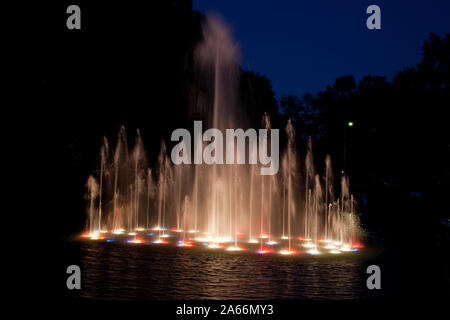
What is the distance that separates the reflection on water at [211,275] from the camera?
8484 millimetres

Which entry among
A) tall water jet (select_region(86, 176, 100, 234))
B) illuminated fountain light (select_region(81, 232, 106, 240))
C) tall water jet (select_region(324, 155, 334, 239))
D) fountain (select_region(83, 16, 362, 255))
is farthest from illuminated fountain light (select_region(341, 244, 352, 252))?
tall water jet (select_region(86, 176, 100, 234))

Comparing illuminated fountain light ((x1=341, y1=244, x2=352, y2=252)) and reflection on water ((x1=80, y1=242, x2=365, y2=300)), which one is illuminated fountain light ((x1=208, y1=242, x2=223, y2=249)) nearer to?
reflection on water ((x1=80, y1=242, x2=365, y2=300))

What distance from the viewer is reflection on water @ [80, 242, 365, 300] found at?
8484 millimetres

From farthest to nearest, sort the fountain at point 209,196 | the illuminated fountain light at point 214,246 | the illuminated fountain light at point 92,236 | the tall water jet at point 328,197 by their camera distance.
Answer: the tall water jet at point 328,197
the fountain at point 209,196
the illuminated fountain light at point 92,236
the illuminated fountain light at point 214,246

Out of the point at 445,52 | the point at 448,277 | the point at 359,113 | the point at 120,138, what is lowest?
the point at 448,277

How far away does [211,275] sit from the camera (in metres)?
10.2

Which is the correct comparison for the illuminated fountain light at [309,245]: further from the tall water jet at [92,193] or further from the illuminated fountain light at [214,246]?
the tall water jet at [92,193]

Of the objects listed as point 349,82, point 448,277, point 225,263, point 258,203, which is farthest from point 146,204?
point 349,82

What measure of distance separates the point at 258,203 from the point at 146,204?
6935mm

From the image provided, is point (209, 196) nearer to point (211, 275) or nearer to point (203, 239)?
point (203, 239)

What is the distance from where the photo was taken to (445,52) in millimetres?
39750

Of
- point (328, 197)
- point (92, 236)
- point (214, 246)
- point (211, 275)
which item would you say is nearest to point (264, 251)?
point (214, 246)

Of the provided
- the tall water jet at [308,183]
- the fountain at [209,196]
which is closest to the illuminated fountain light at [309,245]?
the fountain at [209,196]
